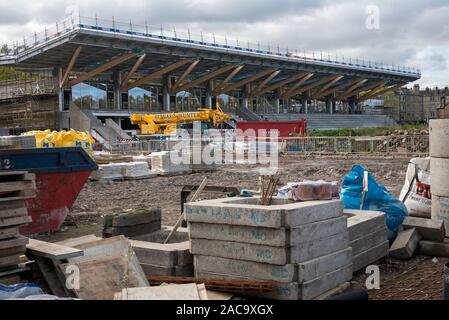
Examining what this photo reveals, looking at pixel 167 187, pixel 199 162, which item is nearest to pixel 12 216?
pixel 167 187

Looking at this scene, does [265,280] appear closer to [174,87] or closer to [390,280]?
[390,280]

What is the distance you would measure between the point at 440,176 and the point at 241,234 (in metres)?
4.27

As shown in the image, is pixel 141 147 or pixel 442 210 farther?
pixel 141 147

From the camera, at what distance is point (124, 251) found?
5.91m

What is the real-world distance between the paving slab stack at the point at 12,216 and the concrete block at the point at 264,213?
1.92 m

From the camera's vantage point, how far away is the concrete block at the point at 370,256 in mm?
6702

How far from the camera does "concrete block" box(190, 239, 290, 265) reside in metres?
5.23

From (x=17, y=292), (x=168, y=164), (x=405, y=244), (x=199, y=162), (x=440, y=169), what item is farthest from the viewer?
(x=199, y=162)

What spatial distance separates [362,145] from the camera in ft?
103

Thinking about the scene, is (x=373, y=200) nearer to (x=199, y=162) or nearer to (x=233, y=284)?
(x=233, y=284)

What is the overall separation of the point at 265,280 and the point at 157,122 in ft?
134

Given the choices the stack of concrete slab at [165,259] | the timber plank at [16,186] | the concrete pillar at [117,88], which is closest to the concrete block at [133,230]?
the stack of concrete slab at [165,259]

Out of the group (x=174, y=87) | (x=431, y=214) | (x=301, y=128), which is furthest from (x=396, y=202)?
(x=174, y=87)

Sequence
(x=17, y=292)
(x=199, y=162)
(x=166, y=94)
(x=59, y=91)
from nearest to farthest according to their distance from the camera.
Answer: (x=17, y=292) < (x=199, y=162) < (x=59, y=91) < (x=166, y=94)
